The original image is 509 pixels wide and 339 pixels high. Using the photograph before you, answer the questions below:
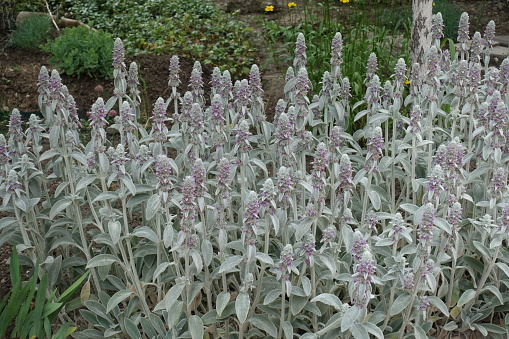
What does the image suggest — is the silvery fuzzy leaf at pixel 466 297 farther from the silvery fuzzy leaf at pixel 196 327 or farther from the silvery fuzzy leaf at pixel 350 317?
the silvery fuzzy leaf at pixel 196 327

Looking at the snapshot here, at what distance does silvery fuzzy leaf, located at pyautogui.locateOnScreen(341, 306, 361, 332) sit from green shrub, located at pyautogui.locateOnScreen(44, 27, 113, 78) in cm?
440

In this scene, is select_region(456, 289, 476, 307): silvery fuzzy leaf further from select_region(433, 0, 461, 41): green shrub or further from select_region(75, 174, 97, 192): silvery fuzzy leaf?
select_region(433, 0, 461, 41): green shrub

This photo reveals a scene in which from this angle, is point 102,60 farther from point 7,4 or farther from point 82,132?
point 7,4

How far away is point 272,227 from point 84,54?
3734mm

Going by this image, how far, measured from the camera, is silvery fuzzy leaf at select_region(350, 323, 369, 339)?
233 cm

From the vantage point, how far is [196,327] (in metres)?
2.58

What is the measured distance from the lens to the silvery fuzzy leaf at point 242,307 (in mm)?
2408

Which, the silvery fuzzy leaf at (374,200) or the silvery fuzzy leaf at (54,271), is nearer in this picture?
the silvery fuzzy leaf at (374,200)

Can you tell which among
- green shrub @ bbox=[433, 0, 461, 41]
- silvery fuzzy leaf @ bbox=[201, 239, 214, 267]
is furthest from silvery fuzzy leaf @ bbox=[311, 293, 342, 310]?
green shrub @ bbox=[433, 0, 461, 41]

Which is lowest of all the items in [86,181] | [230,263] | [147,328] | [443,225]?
[147,328]

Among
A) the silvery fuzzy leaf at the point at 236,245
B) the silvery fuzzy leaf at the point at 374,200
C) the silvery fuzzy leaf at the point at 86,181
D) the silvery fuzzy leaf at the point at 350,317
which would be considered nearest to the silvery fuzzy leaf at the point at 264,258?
the silvery fuzzy leaf at the point at 236,245

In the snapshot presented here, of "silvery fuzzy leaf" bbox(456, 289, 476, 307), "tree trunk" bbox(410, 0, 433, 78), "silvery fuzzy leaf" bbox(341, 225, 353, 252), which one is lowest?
"silvery fuzzy leaf" bbox(456, 289, 476, 307)

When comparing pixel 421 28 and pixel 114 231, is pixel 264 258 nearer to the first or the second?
pixel 114 231

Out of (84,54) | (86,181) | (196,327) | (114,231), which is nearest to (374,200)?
(196,327)
